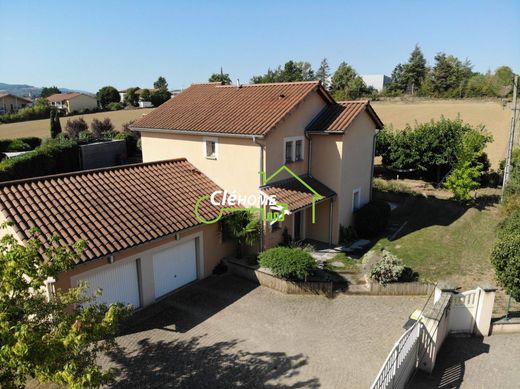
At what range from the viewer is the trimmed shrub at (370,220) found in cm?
2212

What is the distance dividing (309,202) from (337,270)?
3.51 metres

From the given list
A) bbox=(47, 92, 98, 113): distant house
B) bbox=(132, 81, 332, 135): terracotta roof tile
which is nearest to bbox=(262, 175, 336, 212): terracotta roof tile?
bbox=(132, 81, 332, 135): terracotta roof tile

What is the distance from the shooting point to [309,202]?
19.2m

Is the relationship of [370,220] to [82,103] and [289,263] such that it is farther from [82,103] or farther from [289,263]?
[82,103]

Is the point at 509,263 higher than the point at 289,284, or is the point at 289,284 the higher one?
the point at 509,263

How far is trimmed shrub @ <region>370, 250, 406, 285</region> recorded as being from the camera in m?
16.0

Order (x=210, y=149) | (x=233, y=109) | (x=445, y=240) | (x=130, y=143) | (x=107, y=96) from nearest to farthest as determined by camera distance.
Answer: (x=210, y=149) < (x=233, y=109) < (x=445, y=240) < (x=130, y=143) < (x=107, y=96)

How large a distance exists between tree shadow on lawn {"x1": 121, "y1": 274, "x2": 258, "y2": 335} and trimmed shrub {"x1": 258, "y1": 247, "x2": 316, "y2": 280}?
1301mm

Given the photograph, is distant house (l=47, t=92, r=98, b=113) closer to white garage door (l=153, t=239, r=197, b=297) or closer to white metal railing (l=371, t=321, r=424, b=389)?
white garage door (l=153, t=239, r=197, b=297)

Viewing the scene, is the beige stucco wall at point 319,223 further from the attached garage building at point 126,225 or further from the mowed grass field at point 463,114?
the mowed grass field at point 463,114

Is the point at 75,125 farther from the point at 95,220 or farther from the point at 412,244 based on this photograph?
the point at 412,244

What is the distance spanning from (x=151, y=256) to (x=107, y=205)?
8.43 ft

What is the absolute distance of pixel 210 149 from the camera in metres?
19.6

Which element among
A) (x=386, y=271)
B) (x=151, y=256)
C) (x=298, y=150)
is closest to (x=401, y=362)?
(x=386, y=271)
